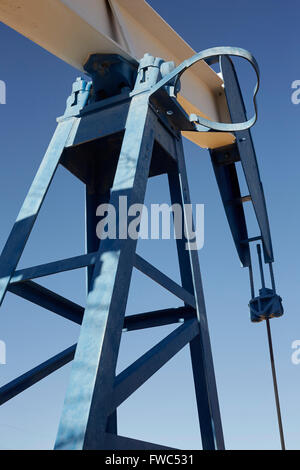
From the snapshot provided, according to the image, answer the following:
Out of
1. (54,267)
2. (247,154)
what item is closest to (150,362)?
(54,267)

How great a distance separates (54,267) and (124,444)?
109 centimetres

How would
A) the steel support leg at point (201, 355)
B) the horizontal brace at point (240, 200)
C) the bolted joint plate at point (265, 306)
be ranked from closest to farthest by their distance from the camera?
the steel support leg at point (201, 355)
the bolted joint plate at point (265, 306)
the horizontal brace at point (240, 200)

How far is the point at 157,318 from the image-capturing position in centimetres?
377

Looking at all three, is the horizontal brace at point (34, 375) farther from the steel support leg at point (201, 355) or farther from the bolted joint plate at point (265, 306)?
the bolted joint plate at point (265, 306)

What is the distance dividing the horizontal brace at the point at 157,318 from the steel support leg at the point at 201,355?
94 millimetres

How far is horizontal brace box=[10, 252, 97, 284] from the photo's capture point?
302cm

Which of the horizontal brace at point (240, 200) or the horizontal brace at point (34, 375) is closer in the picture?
the horizontal brace at point (34, 375)

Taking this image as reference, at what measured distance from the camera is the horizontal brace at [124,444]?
7.94 feet

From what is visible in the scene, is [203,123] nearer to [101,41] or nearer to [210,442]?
[101,41]

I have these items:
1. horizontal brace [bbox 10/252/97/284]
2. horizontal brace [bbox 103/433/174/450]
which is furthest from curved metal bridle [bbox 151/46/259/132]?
horizontal brace [bbox 103/433/174/450]

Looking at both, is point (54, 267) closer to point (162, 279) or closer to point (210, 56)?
point (162, 279)

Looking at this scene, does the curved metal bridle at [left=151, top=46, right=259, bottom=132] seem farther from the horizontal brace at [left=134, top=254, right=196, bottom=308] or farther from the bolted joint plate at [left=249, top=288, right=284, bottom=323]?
the bolted joint plate at [left=249, top=288, right=284, bottom=323]

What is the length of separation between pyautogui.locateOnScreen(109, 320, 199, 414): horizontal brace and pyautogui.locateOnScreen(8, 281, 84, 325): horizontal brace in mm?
929

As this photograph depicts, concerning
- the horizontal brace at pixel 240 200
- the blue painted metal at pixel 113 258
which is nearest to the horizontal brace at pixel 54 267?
the blue painted metal at pixel 113 258
